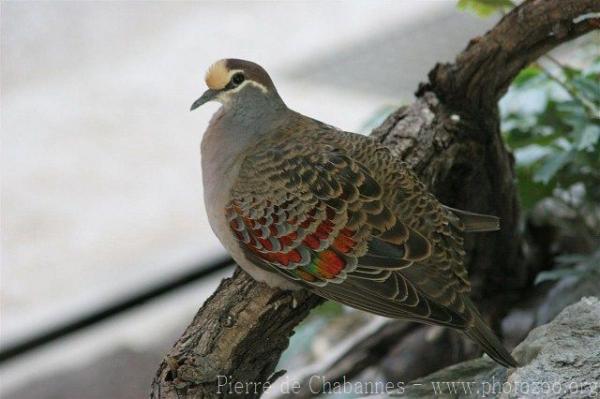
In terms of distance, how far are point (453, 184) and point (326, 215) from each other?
0.63 m

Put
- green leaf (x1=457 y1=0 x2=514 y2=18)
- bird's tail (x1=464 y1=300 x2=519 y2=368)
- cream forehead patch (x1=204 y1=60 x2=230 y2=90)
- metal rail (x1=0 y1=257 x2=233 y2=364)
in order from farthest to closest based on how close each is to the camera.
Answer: metal rail (x1=0 y1=257 x2=233 y2=364)
green leaf (x1=457 y1=0 x2=514 y2=18)
cream forehead patch (x1=204 y1=60 x2=230 y2=90)
bird's tail (x1=464 y1=300 x2=519 y2=368)

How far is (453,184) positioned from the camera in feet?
7.20

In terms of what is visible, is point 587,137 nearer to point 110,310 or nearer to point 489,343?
point 489,343

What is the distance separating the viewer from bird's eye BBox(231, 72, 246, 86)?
70.0 inches

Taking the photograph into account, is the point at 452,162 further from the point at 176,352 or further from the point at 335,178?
the point at 176,352

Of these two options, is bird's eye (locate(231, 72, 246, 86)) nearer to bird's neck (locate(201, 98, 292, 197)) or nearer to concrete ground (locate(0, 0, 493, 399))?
bird's neck (locate(201, 98, 292, 197))

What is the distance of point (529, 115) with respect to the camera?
2377 millimetres

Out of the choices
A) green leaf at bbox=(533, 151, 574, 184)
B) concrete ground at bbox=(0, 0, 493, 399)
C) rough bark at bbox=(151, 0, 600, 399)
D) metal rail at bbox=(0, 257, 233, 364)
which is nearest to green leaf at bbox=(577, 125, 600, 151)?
green leaf at bbox=(533, 151, 574, 184)

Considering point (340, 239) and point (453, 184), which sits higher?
point (453, 184)

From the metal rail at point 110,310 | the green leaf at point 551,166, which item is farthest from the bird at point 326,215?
the metal rail at point 110,310

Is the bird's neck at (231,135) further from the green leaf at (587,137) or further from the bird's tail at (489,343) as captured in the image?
the green leaf at (587,137)

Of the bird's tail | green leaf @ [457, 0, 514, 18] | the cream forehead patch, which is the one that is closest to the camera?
the bird's tail

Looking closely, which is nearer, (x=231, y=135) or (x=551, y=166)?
(x=231, y=135)

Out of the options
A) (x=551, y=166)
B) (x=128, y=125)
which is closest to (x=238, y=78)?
(x=551, y=166)
